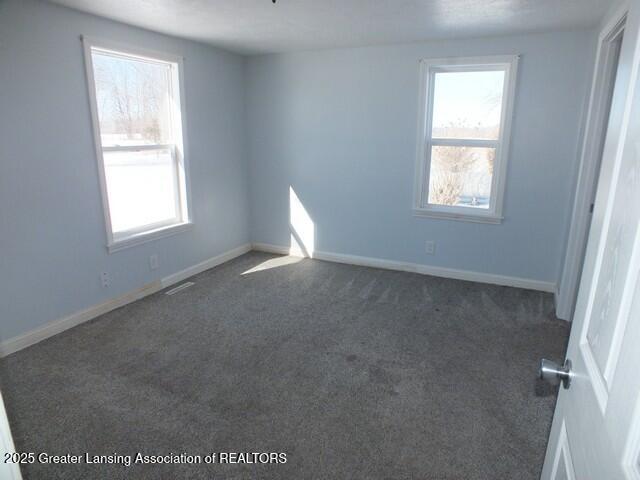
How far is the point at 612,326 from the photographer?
2.29ft

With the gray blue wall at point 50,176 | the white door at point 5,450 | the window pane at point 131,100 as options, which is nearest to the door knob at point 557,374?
the white door at point 5,450

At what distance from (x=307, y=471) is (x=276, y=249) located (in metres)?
3.47

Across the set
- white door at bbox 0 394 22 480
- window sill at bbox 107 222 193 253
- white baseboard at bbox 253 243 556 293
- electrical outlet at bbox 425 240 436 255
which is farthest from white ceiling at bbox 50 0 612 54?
white door at bbox 0 394 22 480

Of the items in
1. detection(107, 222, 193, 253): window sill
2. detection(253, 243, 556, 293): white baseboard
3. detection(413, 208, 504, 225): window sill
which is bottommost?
detection(253, 243, 556, 293): white baseboard

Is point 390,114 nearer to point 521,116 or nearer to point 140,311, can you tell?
point 521,116

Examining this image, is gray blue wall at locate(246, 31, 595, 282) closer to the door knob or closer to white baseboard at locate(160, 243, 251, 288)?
white baseboard at locate(160, 243, 251, 288)

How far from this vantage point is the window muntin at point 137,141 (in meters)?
3.26

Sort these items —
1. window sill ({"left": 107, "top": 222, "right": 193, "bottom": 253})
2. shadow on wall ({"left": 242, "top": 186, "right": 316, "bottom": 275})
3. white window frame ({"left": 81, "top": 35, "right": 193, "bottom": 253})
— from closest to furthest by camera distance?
white window frame ({"left": 81, "top": 35, "right": 193, "bottom": 253}) < window sill ({"left": 107, "top": 222, "right": 193, "bottom": 253}) < shadow on wall ({"left": 242, "top": 186, "right": 316, "bottom": 275})

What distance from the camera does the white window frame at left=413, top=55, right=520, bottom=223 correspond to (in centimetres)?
369

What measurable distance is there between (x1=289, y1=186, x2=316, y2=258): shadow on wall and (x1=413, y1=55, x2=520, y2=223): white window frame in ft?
4.23

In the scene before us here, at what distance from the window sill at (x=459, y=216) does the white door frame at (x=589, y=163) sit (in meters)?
0.78

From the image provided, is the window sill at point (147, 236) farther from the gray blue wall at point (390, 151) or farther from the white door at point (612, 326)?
the white door at point (612, 326)

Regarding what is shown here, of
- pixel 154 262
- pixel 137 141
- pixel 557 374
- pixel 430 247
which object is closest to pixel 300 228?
pixel 430 247

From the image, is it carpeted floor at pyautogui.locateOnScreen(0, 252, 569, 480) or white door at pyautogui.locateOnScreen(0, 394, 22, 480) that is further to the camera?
carpeted floor at pyautogui.locateOnScreen(0, 252, 569, 480)
